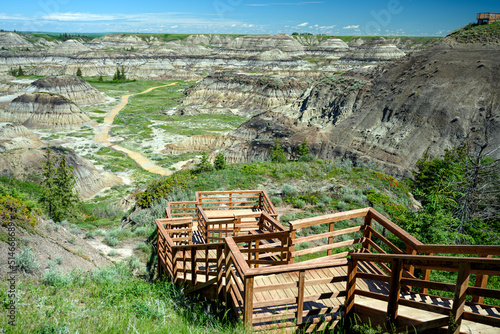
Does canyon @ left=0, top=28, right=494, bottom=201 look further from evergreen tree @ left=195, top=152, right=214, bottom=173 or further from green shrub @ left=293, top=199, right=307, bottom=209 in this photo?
green shrub @ left=293, top=199, right=307, bottom=209

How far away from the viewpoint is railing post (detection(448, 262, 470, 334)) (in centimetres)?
395

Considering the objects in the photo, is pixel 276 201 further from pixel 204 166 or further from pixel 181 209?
pixel 204 166

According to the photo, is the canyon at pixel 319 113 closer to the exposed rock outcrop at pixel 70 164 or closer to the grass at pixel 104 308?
the exposed rock outcrop at pixel 70 164

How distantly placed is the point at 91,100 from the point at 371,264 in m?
91.2

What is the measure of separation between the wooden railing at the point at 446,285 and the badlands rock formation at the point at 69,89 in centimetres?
8923

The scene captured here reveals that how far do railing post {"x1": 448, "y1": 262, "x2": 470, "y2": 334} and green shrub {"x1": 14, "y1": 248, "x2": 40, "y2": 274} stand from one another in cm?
860

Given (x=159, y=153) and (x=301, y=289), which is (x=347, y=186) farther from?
(x=159, y=153)

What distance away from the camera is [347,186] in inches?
693

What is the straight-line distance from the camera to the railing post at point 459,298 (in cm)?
395

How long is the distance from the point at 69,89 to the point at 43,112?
2015 centimetres

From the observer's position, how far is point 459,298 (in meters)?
3.99

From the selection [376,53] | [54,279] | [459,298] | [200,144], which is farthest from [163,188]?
[376,53]

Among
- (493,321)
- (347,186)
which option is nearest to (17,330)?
(493,321)

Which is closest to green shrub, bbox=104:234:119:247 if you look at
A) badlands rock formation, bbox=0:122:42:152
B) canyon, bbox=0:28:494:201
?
canyon, bbox=0:28:494:201
